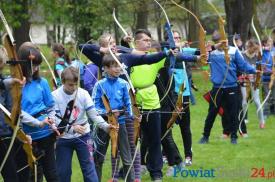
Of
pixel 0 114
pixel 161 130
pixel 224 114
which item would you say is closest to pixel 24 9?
pixel 224 114

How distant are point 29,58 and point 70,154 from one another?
106 cm

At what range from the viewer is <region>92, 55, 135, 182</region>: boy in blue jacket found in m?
6.77

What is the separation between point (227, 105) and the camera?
34.6ft

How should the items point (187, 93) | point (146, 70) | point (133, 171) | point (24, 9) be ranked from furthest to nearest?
1. point (24, 9)
2. point (187, 93)
3. point (146, 70)
4. point (133, 171)

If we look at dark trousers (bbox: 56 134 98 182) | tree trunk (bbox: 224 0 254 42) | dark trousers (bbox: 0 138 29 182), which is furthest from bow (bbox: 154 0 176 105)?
tree trunk (bbox: 224 0 254 42)

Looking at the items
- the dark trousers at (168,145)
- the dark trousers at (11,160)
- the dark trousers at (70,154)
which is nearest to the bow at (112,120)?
the dark trousers at (70,154)

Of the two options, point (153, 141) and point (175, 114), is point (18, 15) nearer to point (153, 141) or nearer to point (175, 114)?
point (175, 114)

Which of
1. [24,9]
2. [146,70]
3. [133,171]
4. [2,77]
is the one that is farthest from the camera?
[24,9]

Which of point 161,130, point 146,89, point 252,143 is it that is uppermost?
point 146,89

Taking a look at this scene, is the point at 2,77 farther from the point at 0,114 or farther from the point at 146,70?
the point at 146,70

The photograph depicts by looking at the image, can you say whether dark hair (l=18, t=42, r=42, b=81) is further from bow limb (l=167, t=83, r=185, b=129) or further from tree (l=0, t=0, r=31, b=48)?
tree (l=0, t=0, r=31, b=48)

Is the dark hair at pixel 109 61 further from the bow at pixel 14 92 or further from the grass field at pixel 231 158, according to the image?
the grass field at pixel 231 158

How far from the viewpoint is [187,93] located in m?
8.84

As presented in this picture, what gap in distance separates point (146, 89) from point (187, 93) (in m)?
1.43
